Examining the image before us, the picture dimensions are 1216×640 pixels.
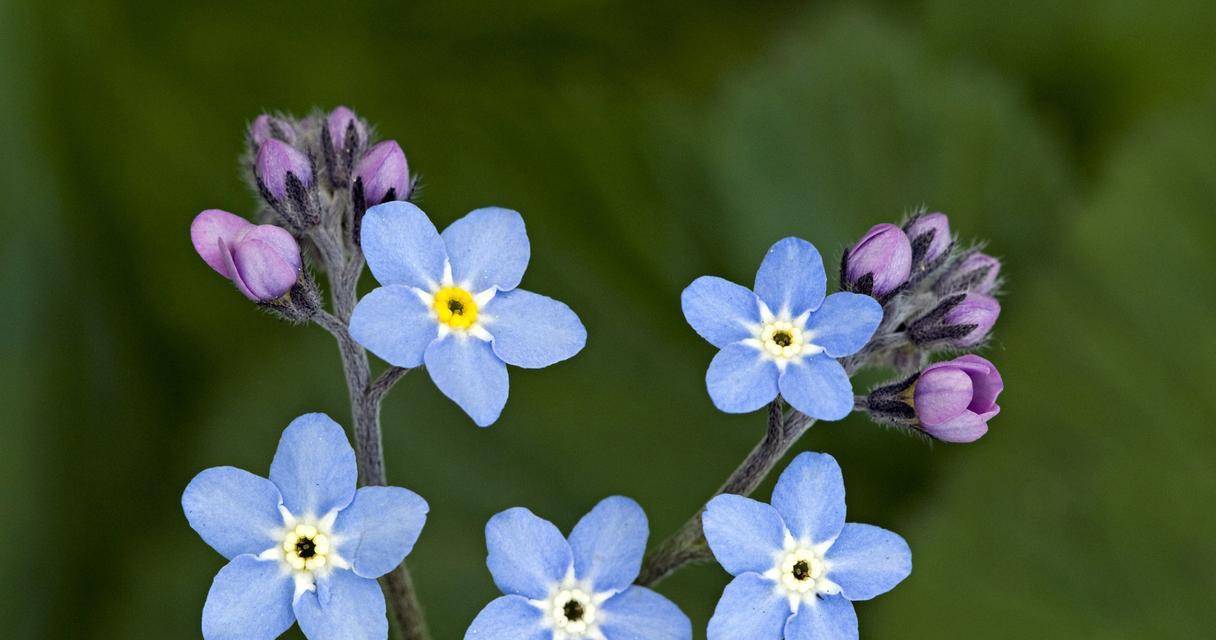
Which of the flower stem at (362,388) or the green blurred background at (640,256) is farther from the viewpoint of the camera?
the green blurred background at (640,256)

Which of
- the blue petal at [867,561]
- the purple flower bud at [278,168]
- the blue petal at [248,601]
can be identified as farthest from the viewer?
the purple flower bud at [278,168]

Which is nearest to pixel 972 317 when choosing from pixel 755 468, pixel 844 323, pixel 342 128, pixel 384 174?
pixel 844 323

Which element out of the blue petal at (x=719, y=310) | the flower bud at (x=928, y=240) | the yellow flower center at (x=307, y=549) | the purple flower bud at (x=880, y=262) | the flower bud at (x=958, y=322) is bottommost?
the yellow flower center at (x=307, y=549)

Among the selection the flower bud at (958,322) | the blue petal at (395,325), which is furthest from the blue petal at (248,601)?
the flower bud at (958,322)

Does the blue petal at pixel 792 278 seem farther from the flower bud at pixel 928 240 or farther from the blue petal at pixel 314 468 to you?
the blue petal at pixel 314 468

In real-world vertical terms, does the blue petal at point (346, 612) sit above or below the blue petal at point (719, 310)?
below

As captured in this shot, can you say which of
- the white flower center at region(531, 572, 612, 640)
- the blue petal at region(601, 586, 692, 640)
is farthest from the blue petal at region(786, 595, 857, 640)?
the white flower center at region(531, 572, 612, 640)

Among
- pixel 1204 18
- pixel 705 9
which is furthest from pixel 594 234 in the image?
pixel 1204 18

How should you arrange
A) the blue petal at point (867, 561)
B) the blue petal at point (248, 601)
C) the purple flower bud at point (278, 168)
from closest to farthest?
the blue petal at point (248, 601)
the blue petal at point (867, 561)
the purple flower bud at point (278, 168)
